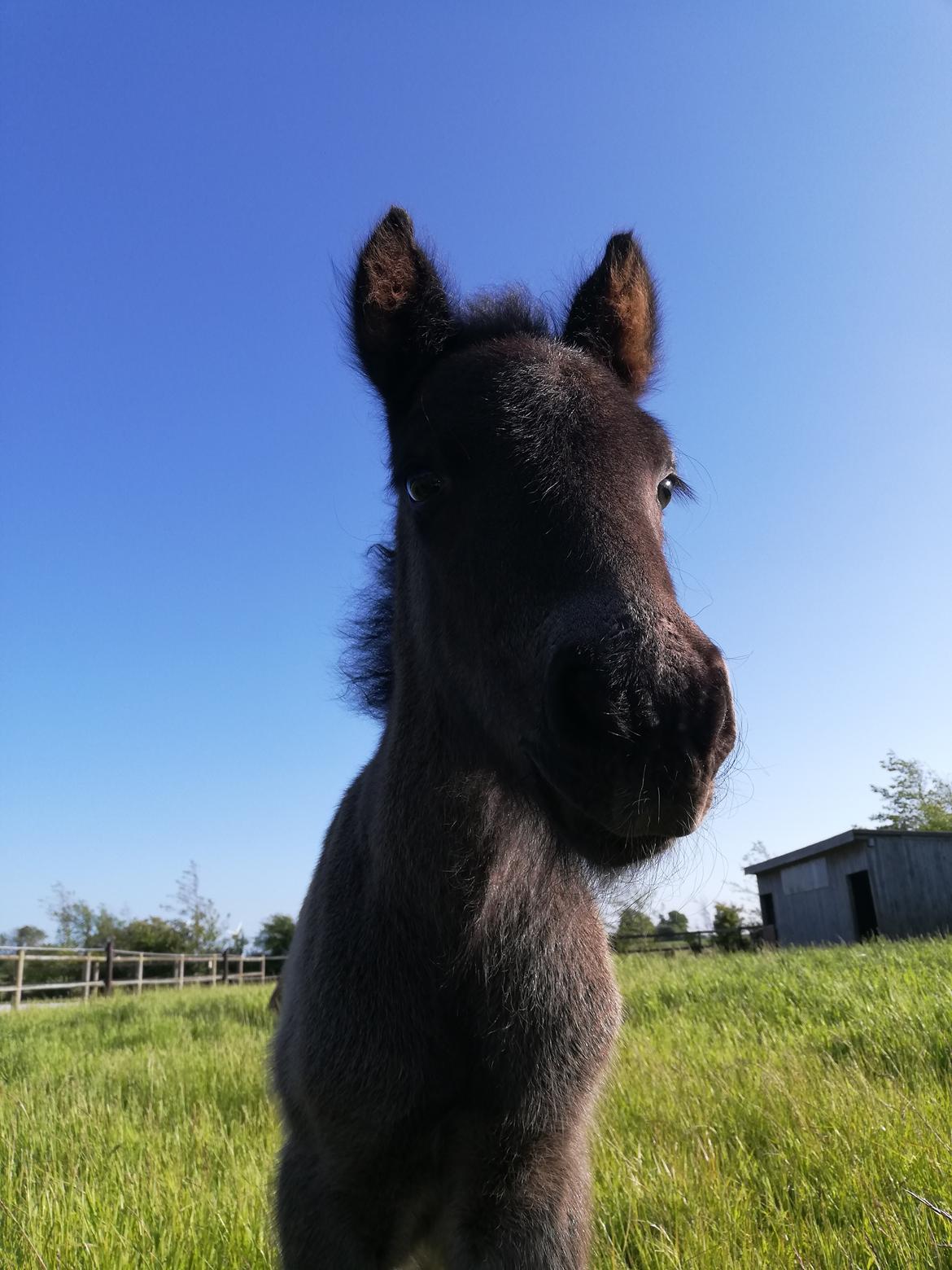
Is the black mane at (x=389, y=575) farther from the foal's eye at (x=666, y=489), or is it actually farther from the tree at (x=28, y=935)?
the tree at (x=28, y=935)

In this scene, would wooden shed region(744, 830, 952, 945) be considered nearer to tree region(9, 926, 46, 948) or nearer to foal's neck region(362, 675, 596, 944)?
foal's neck region(362, 675, 596, 944)

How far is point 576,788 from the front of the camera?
5.39ft

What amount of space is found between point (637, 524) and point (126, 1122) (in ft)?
16.1

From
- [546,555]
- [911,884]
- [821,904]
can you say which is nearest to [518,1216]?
[546,555]

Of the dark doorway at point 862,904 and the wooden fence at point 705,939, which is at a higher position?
the dark doorway at point 862,904

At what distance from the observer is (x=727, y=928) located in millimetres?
29906

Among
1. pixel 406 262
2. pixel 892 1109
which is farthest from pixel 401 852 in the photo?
pixel 892 1109

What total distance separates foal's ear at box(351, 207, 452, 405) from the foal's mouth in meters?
1.60

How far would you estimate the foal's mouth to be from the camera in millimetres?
1533

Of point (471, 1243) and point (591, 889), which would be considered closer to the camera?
point (591, 889)

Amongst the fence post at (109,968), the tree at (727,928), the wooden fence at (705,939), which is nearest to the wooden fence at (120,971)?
the fence post at (109,968)

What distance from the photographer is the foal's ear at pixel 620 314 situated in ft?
9.70

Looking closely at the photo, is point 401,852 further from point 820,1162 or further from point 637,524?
point 820,1162

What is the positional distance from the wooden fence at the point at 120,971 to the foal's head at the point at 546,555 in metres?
21.2
